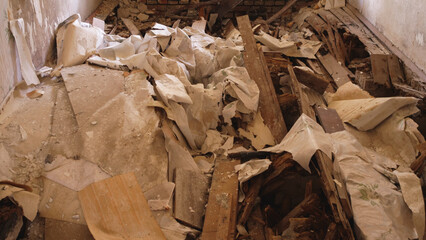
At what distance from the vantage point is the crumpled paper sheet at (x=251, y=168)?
2.36 meters

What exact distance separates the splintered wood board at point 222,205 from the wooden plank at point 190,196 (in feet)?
0.23

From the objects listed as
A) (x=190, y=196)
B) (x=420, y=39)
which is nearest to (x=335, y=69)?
(x=420, y=39)

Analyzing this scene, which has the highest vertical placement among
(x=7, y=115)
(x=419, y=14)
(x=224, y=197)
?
(x=419, y=14)

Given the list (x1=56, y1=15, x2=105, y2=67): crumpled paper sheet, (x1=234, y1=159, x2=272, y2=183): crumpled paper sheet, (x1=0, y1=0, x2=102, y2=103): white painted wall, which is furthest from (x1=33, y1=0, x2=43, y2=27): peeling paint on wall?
(x1=234, y1=159, x2=272, y2=183): crumpled paper sheet

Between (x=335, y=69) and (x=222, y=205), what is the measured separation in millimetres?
2345

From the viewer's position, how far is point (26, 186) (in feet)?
6.70

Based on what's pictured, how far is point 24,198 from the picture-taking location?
201 cm

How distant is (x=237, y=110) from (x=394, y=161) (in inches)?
50.6

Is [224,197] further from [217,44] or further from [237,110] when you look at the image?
[217,44]

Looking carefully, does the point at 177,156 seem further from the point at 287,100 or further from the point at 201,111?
the point at 287,100

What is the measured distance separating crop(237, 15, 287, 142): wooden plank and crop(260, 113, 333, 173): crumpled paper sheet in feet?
0.94

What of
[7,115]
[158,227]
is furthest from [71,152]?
[158,227]

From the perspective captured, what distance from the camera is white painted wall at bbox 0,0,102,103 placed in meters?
2.48

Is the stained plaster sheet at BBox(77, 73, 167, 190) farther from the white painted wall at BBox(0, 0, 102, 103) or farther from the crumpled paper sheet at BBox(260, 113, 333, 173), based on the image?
the crumpled paper sheet at BBox(260, 113, 333, 173)
